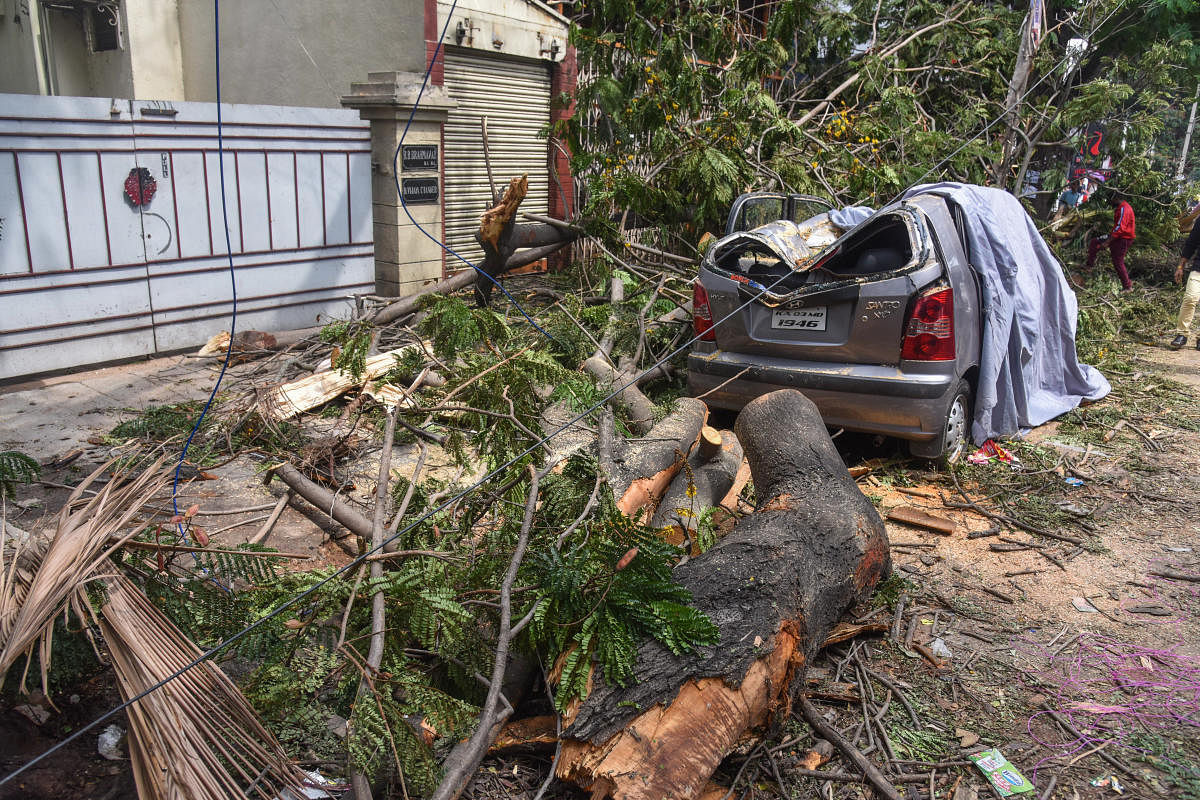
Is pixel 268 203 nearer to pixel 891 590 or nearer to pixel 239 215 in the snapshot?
pixel 239 215

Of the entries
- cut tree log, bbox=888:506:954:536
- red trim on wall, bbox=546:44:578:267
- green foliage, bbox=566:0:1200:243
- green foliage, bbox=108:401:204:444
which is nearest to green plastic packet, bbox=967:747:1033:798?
cut tree log, bbox=888:506:954:536

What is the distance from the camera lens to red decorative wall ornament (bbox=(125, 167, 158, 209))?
7.38m

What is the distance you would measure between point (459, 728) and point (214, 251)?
22.6 ft

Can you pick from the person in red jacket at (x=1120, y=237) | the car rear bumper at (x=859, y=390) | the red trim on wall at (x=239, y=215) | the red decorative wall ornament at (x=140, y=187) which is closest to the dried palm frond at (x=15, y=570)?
the car rear bumper at (x=859, y=390)

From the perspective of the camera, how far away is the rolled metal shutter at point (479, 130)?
418 inches

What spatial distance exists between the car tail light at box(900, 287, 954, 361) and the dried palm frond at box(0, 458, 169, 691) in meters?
4.11

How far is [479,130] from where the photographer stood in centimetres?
Result: 1096

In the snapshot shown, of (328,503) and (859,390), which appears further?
(859,390)

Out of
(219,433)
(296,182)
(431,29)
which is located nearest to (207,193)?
(296,182)

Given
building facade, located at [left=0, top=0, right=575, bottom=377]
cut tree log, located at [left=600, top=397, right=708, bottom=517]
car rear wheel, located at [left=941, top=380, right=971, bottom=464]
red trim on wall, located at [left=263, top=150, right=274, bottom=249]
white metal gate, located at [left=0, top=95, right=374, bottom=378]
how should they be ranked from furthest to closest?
red trim on wall, located at [left=263, top=150, right=274, bottom=249] → building facade, located at [left=0, top=0, right=575, bottom=377] → white metal gate, located at [left=0, top=95, right=374, bottom=378] → car rear wheel, located at [left=941, top=380, right=971, bottom=464] → cut tree log, located at [left=600, top=397, right=708, bottom=517]

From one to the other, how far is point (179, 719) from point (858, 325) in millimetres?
4201

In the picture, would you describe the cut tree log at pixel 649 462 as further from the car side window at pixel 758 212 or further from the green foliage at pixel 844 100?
the green foliage at pixel 844 100

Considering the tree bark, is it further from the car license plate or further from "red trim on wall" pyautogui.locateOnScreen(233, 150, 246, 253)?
"red trim on wall" pyautogui.locateOnScreen(233, 150, 246, 253)

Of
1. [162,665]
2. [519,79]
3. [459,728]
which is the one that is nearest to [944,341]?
[459,728]
